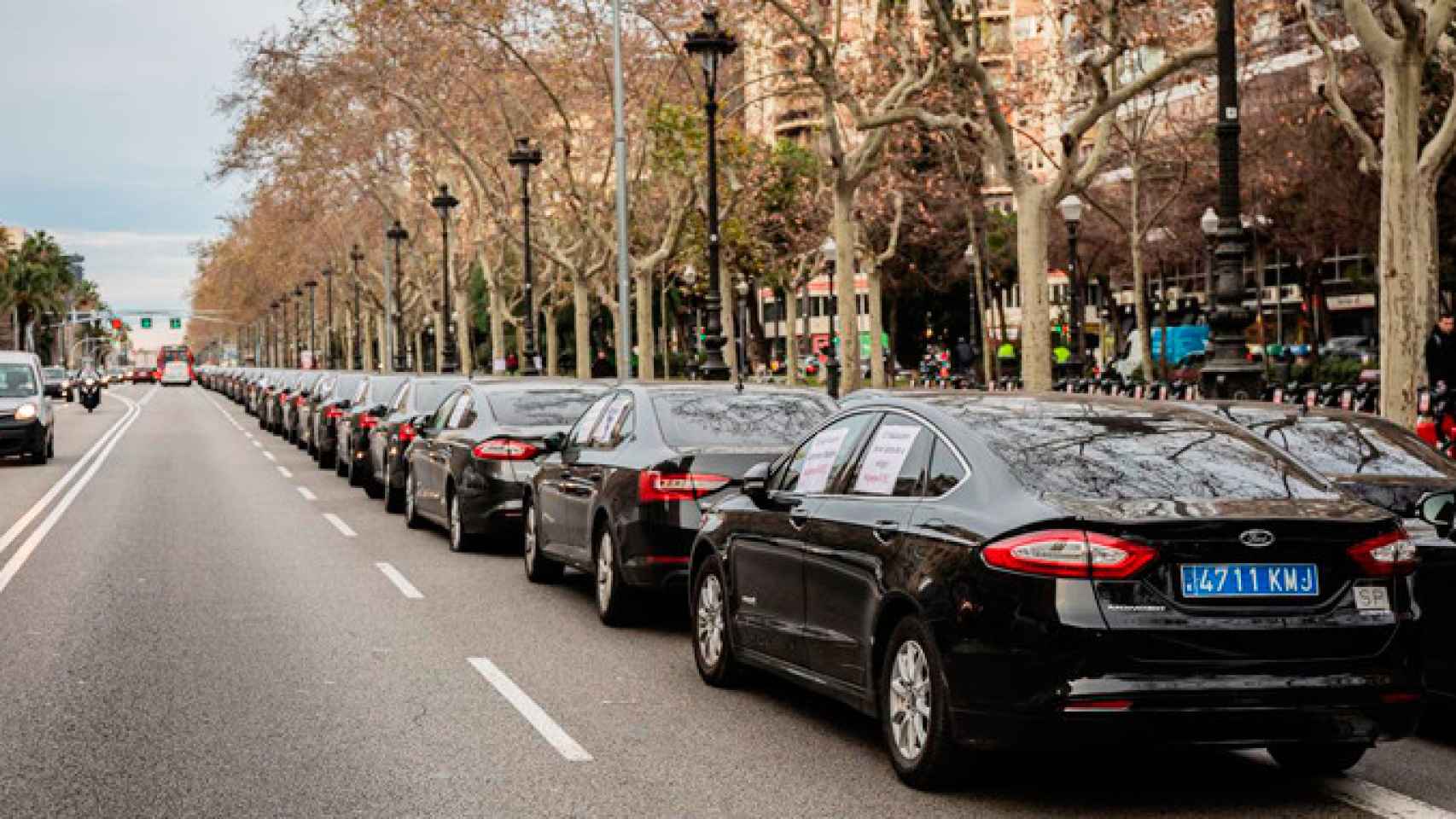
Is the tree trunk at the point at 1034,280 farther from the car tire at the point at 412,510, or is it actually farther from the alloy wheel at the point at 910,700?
the alloy wheel at the point at 910,700

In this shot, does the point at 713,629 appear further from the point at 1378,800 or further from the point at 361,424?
the point at 361,424

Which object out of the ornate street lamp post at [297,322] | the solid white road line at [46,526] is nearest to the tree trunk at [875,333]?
the solid white road line at [46,526]

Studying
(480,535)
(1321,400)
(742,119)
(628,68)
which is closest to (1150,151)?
(742,119)

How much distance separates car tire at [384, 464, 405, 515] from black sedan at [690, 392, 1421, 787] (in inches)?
570

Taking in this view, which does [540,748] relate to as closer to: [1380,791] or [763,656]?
[763,656]

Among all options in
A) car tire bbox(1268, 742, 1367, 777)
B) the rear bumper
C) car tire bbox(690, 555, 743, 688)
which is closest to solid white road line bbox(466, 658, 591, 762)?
car tire bbox(690, 555, 743, 688)

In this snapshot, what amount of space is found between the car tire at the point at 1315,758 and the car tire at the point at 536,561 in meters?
7.38

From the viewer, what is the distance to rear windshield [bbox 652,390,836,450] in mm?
11945

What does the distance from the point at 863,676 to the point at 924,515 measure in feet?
2.56

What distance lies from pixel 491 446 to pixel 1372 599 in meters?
10.6

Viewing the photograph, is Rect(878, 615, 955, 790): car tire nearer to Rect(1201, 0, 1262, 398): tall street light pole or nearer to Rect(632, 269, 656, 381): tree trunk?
Rect(1201, 0, 1262, 398): tall street light pole

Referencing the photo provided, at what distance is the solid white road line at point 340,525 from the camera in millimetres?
18781

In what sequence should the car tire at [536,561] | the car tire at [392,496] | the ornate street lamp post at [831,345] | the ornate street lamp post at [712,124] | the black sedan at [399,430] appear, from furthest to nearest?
the ornate street lamp post at [831,345] → the ornate street lamp post at [712,124] → the car tire at [392,496] → the black sedan at [399,430] → the car tire at [536,561]

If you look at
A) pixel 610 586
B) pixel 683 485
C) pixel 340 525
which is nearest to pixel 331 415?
pixel 340 525
